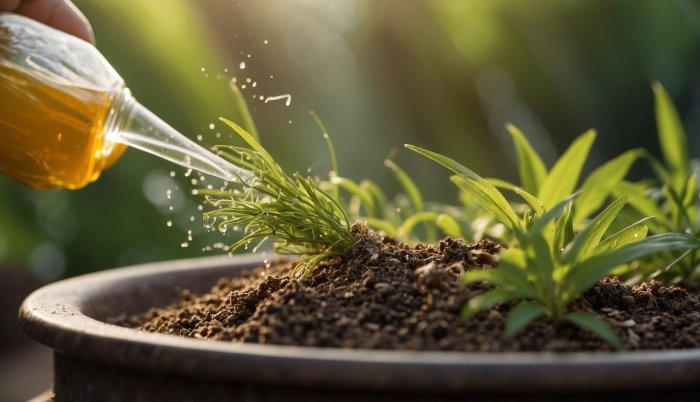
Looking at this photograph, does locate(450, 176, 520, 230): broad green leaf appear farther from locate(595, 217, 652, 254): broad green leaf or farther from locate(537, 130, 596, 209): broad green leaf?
locate(537, 130, 596, 209): broad green leaf

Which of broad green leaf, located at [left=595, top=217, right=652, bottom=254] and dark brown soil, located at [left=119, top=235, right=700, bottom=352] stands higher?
broad green leaf, located at [left=595, top=217, right=652, bottom=254]

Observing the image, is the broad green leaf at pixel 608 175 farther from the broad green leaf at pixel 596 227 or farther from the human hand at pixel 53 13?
the human hand at pixel 53 13

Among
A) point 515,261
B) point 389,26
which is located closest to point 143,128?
point 515,261

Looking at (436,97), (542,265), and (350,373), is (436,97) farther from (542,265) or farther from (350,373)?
(350,373)

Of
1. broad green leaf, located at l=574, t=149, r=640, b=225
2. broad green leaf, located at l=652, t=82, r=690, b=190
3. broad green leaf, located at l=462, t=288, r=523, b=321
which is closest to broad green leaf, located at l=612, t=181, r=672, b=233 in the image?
broad green leaf, located at l=574, t=149, r=640, b=225

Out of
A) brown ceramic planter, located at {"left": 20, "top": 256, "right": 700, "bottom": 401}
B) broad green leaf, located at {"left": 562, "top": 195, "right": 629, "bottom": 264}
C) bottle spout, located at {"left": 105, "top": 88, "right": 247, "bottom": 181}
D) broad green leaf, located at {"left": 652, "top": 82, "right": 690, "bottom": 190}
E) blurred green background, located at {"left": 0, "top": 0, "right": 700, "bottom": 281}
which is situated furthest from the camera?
blurred green background, located at {"left": 0, "top": 0, "right": 700, "bottom": 281}

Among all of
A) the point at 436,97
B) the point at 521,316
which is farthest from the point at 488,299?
the point at 436,97
